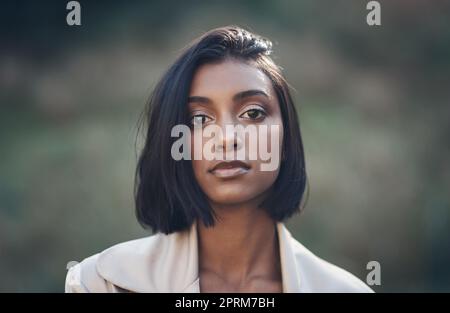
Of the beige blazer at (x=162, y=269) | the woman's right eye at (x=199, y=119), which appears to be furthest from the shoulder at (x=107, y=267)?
the woman's right eye at (x=199, y=119)

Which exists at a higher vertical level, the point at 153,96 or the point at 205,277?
the point at 153,96

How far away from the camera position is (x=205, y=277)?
3.45 meters

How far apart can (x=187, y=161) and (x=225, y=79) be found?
1.25ft

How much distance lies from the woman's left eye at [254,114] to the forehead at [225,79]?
3.7 inches

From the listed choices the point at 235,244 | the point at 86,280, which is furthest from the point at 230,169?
the point at 86,280

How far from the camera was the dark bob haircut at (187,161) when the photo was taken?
11.1 ft

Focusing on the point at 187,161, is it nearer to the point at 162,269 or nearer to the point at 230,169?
the point at 230,169

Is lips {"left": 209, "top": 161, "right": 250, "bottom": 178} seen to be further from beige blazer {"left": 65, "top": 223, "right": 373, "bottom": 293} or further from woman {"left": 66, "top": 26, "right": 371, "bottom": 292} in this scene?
beige blazer {"left": 65, "top": 223, "right": 373, "bottom": 293}

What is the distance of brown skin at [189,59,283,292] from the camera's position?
11.0 feet

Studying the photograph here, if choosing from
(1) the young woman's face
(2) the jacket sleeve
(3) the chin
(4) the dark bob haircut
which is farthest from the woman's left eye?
(2) the jacket sleeve

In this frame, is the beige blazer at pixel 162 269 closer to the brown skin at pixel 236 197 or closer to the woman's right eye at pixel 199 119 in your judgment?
the brown skin at pixel 236 197
